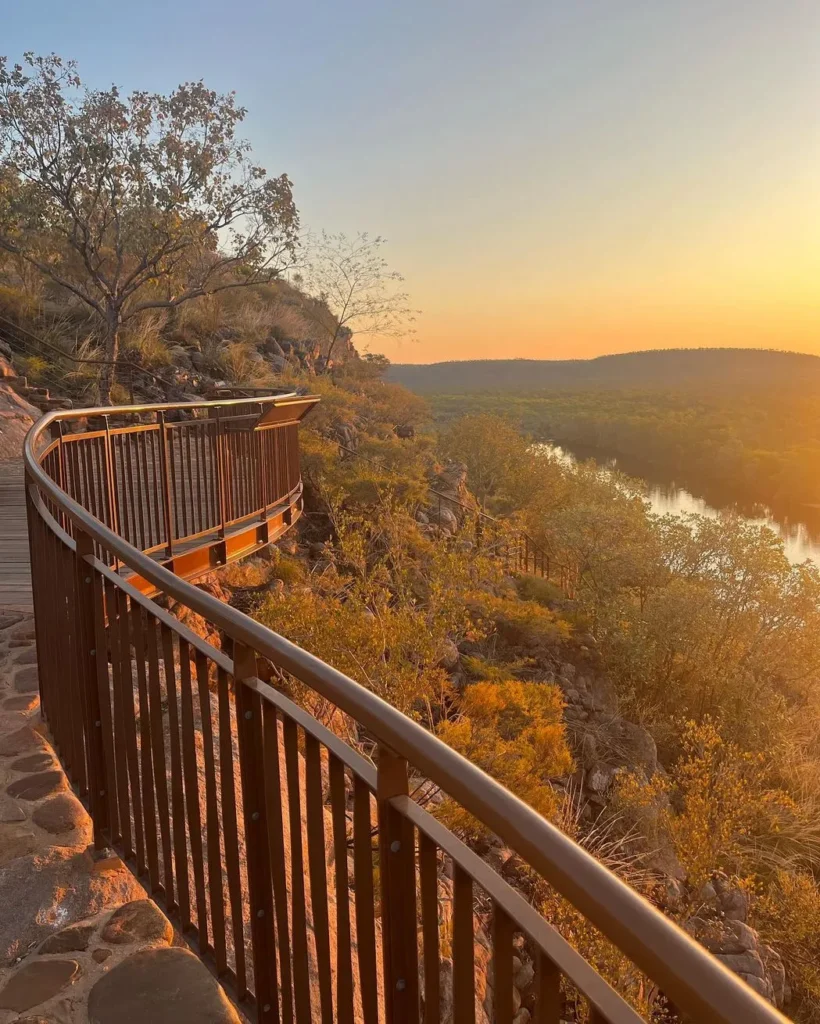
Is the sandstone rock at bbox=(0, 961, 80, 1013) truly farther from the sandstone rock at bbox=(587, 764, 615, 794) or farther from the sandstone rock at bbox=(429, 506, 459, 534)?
the sandstone rock at bbox=(429, 506, 459, 534)

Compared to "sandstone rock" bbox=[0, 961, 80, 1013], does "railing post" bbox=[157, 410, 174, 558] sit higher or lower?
higher

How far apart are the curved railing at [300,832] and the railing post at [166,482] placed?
2335 millimetres

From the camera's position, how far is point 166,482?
602 centimetres

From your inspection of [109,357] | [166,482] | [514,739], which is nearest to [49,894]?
[166,482]

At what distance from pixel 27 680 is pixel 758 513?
6763 cm

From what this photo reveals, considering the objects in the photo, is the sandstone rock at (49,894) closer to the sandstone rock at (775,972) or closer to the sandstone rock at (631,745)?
the sandstone rock at (775,972)

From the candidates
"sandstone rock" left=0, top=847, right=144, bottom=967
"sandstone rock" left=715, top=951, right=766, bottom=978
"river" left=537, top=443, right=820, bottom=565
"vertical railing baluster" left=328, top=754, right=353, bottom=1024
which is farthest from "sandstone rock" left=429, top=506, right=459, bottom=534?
"river" left=537, top=443, right=820, bottom=565

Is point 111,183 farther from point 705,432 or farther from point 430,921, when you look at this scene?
point 705,432

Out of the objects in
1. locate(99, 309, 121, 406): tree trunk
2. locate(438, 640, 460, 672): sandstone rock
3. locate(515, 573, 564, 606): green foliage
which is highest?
locate(99, 309, 121, 406): tree trunk

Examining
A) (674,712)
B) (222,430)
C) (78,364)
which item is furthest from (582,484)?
(222,430)

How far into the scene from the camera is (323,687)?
1.41 m

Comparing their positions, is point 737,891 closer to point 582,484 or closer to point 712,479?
point 582,484

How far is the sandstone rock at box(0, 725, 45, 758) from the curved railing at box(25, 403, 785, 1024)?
381mm

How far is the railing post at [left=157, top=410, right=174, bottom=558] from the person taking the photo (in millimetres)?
5907
